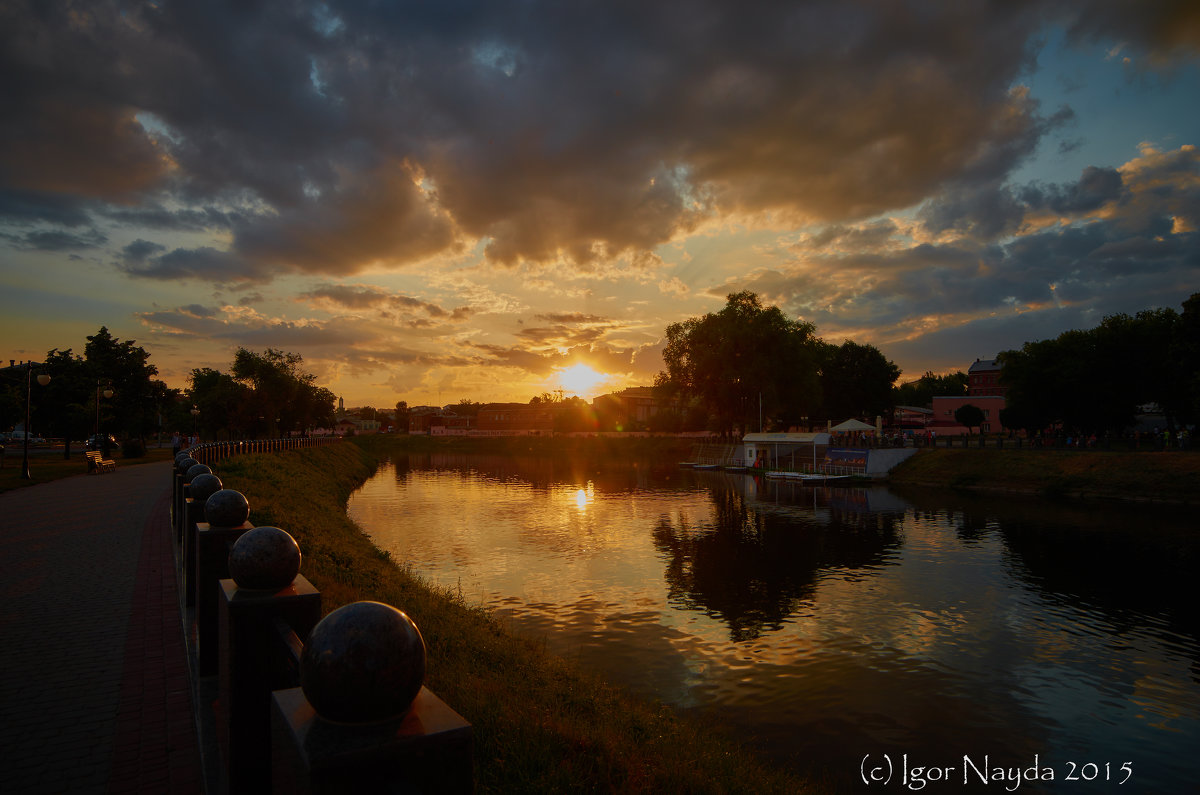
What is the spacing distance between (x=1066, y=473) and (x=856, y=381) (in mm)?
51305

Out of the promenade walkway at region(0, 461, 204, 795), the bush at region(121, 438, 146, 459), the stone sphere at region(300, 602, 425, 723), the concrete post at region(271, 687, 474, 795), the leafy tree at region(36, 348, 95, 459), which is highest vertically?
the leafy tree at region(36, 348, 95, 459)

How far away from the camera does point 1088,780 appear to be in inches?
360

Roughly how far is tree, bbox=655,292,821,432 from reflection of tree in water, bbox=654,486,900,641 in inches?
1509

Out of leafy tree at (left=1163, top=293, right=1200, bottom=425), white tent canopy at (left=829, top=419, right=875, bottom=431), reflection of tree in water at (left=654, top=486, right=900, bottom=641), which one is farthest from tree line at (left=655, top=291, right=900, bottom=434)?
reflection of tree in water at (left=654, top=486, right=900, bottom=641)

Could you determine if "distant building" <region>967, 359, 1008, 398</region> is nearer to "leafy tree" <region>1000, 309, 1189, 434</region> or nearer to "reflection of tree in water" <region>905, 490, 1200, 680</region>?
"leafy tree" <region>1000, 309, 1189, 434</region>

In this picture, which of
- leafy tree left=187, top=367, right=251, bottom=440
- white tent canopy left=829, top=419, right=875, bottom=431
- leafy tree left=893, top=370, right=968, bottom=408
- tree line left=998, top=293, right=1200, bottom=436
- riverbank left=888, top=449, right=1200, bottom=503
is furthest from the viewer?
leafy tree left=893, top=370, right=968, bottom=408

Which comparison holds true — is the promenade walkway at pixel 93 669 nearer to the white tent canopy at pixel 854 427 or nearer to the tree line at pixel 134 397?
the tree line at pixel 134 397

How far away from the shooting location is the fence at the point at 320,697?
7.32 ft

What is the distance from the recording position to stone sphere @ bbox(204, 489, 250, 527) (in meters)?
6.17

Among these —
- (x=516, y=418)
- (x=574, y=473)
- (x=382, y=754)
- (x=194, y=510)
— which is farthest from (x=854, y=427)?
(x=516, y=418)

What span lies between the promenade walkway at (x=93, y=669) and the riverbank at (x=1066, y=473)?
43550 mm

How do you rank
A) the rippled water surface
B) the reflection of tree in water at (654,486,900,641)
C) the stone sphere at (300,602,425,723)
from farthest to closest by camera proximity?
the reflection of tree in water at (654,486,900,641)
the rippled water surface
the stone sphere at (300,602,425,723)

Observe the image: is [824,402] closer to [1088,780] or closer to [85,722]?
[1088,780]

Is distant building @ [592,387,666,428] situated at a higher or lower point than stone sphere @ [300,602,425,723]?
higher
